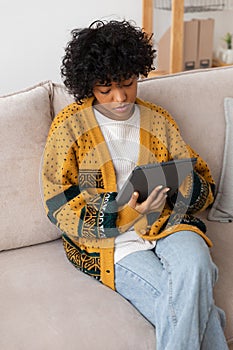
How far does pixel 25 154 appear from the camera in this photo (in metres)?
1.57

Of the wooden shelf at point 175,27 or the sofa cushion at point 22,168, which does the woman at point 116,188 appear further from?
the wooden shelf at point 175,27

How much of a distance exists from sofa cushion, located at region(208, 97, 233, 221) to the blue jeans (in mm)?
375

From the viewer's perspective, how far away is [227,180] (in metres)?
1.80

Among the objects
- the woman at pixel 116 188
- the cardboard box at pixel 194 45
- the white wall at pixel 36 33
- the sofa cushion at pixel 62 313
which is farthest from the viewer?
the cardboard box at pixel 194 45

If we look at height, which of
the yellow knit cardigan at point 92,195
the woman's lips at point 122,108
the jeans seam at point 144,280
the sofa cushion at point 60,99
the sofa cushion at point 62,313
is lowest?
the sofa cushion at point 62,313

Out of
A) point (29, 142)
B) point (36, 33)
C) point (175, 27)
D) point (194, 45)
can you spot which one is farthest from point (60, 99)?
point (194, 45)

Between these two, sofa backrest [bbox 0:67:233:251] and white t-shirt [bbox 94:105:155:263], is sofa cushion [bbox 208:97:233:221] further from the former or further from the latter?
white t-shirt [bbox 94:105:155:263]

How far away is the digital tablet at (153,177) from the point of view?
53.5 inches

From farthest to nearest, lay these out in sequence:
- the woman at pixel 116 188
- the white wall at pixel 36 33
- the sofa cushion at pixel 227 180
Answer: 1. the white wall at pixel 36 33
2. the sofa cushion at pixel 227 180
3. the woman at pixel 116 188

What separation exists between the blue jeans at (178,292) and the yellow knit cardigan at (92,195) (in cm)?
6

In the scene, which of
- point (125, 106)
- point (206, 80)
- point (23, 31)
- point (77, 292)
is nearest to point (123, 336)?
point (77, 292)

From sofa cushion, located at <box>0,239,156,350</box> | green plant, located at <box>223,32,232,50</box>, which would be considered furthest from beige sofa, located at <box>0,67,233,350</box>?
green plant, located at <box>223,32,232,50</box>

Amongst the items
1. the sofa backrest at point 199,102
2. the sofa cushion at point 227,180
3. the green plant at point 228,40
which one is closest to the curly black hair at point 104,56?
the sofa backrest at point 199,102

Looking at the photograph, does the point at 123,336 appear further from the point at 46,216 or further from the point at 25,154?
the point at 25,154
